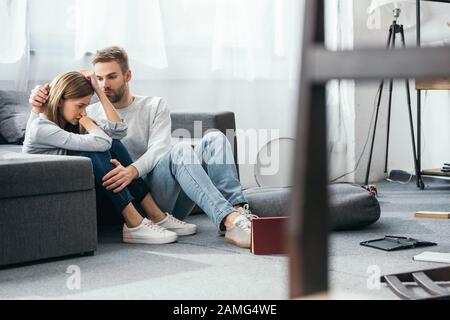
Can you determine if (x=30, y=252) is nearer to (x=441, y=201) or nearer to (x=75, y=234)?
(x=75, y=234)

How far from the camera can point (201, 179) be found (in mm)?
2463

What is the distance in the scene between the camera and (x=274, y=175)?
4352 mm

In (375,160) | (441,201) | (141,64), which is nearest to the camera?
(441,201)

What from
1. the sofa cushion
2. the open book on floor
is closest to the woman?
the sofa cushion

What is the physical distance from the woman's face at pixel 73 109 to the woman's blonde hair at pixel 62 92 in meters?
0.01

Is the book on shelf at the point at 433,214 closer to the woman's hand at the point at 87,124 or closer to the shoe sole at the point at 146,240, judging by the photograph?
the shoe sole at the point at 146,240

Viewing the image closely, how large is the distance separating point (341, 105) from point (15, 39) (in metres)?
2.21

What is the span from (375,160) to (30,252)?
314cm

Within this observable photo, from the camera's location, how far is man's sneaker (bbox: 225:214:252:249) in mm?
2334

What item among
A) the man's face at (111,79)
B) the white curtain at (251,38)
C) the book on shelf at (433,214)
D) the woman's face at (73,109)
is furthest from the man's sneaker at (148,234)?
the white curtain at (251,38)

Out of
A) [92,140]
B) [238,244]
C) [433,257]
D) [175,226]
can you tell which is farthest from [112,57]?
[433,257]

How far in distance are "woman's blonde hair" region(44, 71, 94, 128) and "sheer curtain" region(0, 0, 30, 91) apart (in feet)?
3.52

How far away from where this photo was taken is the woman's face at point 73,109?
251cm
